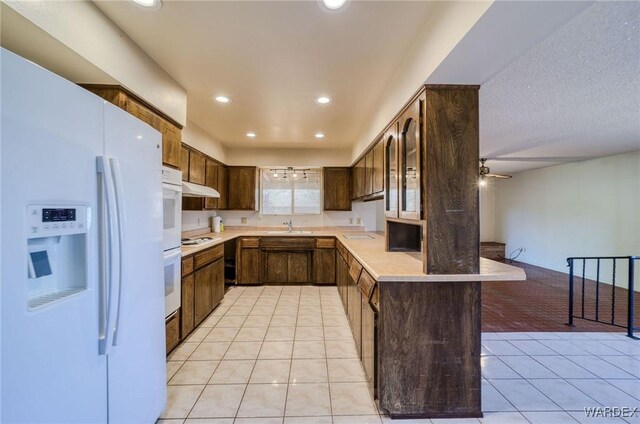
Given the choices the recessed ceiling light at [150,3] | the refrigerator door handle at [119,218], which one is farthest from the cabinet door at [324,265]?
the recessed ceiling light at [150,3]

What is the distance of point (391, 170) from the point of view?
241 cm

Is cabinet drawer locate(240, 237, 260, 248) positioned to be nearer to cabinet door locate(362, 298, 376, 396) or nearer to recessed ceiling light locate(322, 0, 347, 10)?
cabinet door locate(362, 298, 376, 396)

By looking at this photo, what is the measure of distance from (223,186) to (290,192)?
1.25 m

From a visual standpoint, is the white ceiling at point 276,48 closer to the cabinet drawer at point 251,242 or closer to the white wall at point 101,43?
the white wall at point 101,43

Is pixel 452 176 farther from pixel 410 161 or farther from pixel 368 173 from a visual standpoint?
pixel 368 173

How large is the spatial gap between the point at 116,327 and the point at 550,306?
489cm

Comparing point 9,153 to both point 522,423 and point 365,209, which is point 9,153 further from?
point 365,209

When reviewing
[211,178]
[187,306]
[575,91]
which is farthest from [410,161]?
[211,178]

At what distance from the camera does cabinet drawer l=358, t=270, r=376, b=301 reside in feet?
5.98

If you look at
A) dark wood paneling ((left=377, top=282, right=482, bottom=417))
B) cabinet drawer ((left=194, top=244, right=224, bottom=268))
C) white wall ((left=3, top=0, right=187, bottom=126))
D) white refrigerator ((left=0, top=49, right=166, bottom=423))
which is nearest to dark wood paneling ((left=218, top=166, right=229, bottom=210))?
cabinet drawer ((left=194, top=244, right=224, bottom=268))

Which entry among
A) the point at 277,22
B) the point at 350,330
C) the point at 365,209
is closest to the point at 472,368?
the point at 350,330

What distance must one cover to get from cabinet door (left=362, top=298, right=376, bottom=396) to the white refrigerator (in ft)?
4.33

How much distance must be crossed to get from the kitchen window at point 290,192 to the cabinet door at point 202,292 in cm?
229

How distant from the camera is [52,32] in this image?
4.40 feet
